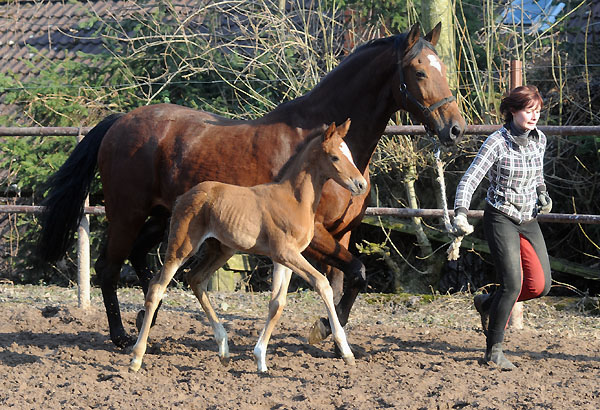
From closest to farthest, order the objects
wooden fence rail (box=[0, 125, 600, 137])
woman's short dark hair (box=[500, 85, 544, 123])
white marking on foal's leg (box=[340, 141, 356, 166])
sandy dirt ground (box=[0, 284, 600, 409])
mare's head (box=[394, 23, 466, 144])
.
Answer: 1. sandy dirt ground (box=[0, 284, 600, 409])
2. woman's short dark hair (box=[500, 85, 544, 123])
3. white marking on foal's leg (box=[340, 141, 356, 166])
4. mare's head (box=[394, 23, 466, 144])
5. wooden fence rail (box=[0, 125, 600, 137])

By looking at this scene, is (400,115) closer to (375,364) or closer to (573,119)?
(573,119)

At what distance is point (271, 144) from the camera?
17.0 feet

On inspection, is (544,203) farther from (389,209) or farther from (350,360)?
(389,209)

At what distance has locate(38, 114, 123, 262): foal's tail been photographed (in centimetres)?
617

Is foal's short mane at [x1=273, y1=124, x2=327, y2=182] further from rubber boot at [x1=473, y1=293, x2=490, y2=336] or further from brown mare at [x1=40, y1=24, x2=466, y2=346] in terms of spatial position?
rubber boot at [x1=473, y1=293, x2=490, y2=336]

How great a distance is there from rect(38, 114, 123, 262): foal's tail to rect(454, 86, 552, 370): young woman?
2.98 m

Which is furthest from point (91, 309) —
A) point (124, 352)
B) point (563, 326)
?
point (563, 326)

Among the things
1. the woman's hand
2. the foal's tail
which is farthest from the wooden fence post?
the woman's hand

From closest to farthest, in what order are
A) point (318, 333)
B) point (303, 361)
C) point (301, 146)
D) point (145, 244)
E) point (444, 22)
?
point (303, 361), point (301, 146), point (318, 333), point (145, 244), point (444, 22)

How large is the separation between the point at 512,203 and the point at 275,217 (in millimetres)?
1389

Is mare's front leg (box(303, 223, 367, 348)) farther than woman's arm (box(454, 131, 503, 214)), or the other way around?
mare's front leg (box(303, 223, 367, 348))

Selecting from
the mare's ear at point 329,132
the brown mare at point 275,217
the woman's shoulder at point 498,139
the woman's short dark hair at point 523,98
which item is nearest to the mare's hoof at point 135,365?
the brown mare at point 275,217

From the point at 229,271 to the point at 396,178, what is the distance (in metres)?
2.18

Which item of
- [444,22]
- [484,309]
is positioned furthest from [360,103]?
[444,22]
